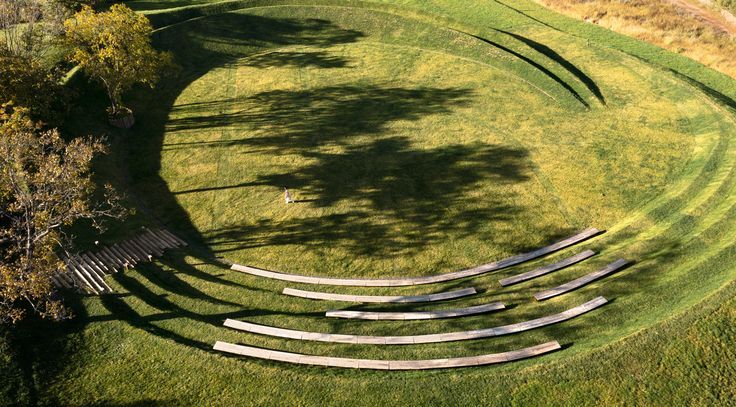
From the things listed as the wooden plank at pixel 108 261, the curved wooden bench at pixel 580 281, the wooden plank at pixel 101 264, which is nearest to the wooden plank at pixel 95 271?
the wooden plank at pixel 101 264

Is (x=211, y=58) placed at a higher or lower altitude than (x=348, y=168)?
higher

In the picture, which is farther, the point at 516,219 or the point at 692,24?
the point at 692,24

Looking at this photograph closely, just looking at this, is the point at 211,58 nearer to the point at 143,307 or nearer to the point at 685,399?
the point at 143,307

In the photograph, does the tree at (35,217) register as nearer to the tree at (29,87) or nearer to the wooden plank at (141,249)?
the wooden plank at (141,249)

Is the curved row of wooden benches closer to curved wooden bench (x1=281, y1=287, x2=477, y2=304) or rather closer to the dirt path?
curved wooden bench (x1=281, y1=287, x2=477, y2=304)

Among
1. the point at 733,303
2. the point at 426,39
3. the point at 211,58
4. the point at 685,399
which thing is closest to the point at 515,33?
the point at 426,39

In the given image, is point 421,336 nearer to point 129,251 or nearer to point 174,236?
point 174,236

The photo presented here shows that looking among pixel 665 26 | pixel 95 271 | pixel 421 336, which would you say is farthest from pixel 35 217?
pixel 665 26
